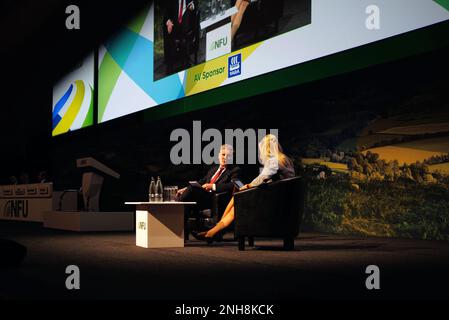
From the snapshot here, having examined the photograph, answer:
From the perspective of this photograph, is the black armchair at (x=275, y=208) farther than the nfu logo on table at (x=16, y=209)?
No

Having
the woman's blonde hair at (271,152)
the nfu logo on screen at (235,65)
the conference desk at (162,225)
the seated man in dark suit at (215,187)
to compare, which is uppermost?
the nfu logo on screen at (235,65)

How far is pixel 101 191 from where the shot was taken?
871cm

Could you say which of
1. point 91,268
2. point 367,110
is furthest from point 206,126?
point 91,268

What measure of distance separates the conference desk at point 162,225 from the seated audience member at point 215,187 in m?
0.26

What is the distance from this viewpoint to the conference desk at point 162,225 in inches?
221

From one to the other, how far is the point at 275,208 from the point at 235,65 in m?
2.13

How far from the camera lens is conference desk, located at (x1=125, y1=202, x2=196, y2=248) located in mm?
5605

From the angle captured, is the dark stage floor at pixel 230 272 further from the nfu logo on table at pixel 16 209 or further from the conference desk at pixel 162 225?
the nfu logo on table at pixel 16 209

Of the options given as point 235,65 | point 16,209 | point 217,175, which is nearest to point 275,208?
point 217,175

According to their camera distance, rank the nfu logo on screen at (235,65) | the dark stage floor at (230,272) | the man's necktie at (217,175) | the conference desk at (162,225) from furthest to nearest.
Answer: the nfu logo on screen at (235,65)
the man's necktie at (217,175)
the conference desk at (162,225)
the dark stage floor at (230,272)

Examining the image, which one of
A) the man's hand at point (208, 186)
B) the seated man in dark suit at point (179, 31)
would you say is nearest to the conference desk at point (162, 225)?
the man's hand at point (208, 186)

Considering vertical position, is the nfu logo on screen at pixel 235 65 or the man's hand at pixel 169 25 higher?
the man's hand at pixel 169 25

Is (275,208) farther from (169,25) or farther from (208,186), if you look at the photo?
(169,25)
